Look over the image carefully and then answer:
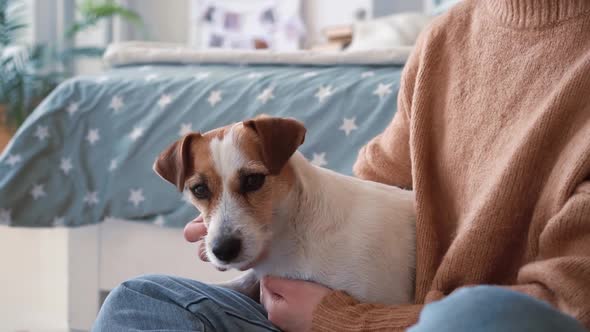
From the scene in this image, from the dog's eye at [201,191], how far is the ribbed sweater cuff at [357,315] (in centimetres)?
28

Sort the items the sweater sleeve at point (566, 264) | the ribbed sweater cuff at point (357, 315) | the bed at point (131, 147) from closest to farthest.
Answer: the sweater sleeve at point (566, 264), the ribbed sweater cuff at point (357, 315), the bed at point (131, 147)

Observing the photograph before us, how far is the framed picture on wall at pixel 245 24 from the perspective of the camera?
4.58 m

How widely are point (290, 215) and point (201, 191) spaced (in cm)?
16

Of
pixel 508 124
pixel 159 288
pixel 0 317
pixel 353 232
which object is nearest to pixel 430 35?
pixel 508 124

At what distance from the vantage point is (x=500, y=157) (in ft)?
3.19

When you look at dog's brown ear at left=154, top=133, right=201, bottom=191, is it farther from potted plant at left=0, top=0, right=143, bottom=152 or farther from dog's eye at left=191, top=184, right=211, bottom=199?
potted plant at left=0, top=0, right=143, bottom=152

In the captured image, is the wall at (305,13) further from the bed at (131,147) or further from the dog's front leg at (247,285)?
the dog's front leg at (247,285)

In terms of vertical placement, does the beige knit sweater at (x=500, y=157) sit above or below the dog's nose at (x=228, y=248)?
above

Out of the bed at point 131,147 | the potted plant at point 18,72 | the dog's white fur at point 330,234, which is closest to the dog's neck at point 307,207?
the dog's white fur at point 330,234

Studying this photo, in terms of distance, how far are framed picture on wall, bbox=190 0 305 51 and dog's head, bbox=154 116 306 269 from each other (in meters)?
3.53

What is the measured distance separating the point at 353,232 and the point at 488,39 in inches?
15.5

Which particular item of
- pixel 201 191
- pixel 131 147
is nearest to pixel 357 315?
pixel 201 191

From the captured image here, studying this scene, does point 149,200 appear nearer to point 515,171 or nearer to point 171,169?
point 171,169

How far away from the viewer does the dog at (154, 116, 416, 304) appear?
1029 mm
